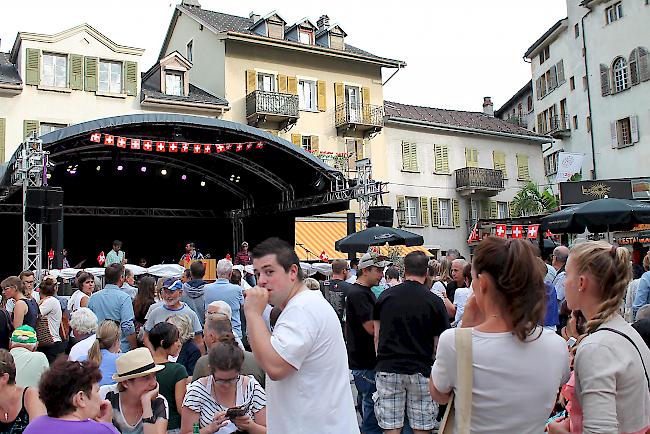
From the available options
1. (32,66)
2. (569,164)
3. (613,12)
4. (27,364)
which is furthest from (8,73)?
(613,12)

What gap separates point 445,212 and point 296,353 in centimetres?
3346

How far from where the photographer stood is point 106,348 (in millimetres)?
5441

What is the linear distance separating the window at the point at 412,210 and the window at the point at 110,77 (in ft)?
51.2

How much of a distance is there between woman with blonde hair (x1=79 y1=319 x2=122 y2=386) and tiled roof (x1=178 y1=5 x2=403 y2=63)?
27.2 meters

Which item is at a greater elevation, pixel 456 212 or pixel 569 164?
pixel 569 164

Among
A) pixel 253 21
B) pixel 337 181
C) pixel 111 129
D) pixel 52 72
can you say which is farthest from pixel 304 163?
pixel 253 21

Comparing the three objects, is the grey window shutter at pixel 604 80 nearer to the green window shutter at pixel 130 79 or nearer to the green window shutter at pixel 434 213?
the green window shutter at pixel 434 213

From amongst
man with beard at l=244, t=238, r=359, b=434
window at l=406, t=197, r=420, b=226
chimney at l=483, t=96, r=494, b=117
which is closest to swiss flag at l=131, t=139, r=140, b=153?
man with beard at l=244, t=238, r=359, b=434

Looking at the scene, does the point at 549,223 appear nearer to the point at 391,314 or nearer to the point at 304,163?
the point at 391,314

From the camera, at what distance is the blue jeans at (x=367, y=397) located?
6.52m

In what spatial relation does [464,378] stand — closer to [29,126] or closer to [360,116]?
[29,126]

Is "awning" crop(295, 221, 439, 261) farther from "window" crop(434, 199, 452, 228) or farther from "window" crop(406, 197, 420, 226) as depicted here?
"window" crop(434, 199, 452, 228)

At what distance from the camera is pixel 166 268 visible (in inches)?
634

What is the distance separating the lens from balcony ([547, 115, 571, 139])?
40969 millimetres
